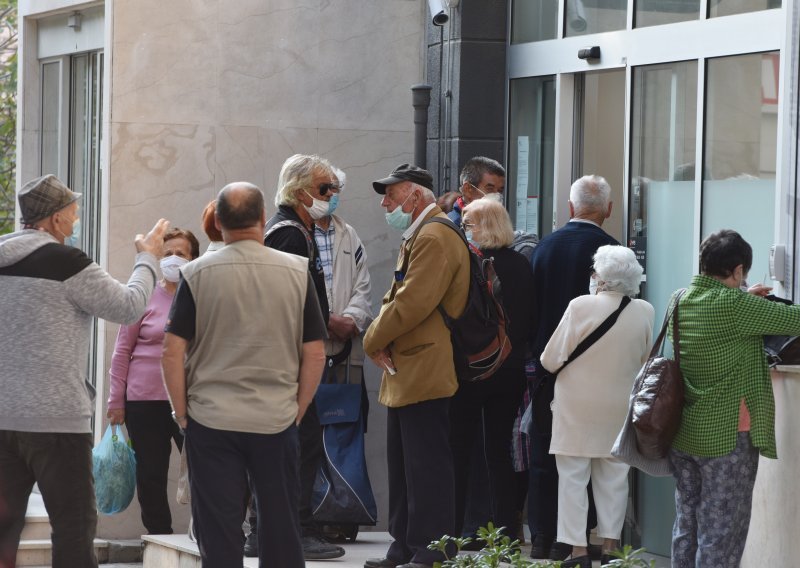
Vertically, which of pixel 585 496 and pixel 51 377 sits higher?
pixel 51 377

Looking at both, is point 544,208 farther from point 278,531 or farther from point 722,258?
point 278,531

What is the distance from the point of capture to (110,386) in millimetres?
9672

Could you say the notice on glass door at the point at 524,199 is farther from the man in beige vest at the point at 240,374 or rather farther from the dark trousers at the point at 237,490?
the dark trousers at the point at 237,490

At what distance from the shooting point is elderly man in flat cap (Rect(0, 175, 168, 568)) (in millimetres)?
6438

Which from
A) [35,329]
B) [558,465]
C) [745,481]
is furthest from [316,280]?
[745,481]

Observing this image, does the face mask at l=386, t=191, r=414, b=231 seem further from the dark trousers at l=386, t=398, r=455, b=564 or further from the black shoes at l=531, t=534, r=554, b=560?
the black shoes at l=531, t=534, r=554, b=560

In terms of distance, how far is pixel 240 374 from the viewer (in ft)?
20.5

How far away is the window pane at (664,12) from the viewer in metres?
8.53

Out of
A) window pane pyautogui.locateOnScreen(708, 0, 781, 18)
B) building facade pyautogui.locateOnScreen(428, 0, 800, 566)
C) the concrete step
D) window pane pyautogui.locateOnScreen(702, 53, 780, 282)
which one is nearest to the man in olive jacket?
building facade pyautogui.locateOnScreen(428, 0, 800, 566)

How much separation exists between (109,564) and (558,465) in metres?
3.54

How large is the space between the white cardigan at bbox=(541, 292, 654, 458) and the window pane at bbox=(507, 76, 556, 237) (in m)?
2.22

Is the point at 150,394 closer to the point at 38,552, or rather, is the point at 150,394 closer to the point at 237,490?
the point at 38,552

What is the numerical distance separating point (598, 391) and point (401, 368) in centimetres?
106

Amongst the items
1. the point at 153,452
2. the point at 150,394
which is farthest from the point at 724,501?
the point at 153,452
